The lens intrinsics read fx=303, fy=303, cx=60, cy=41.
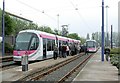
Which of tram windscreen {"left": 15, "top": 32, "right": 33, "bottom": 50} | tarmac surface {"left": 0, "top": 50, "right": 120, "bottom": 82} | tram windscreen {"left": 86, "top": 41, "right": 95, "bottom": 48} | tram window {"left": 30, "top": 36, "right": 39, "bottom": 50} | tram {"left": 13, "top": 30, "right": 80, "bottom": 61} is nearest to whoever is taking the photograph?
tarmac surface {"left": 0, "top": 50, "right": 120, "bottom": 82}

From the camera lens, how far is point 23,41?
91.7 ft

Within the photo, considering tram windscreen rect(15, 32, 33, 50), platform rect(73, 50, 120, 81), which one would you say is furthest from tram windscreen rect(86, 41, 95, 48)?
platform rect(73, 50, 120, 81)

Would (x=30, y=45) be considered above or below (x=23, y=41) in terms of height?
below

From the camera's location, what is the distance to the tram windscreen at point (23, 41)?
27672 millimetres

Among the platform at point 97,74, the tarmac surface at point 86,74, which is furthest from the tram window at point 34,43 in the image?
the platform at point 97,74

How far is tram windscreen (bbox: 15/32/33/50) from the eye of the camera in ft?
90.8

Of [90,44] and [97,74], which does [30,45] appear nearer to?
[97,74]

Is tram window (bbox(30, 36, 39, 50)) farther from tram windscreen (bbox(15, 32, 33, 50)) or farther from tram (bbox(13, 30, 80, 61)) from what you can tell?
tram windscreen (bbox(15, 32, 33, 50))

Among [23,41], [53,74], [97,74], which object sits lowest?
[53,74]

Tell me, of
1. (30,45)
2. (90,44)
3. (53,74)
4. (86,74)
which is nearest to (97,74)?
(86,74)

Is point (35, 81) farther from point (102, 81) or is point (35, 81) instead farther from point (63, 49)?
point (63, 49)

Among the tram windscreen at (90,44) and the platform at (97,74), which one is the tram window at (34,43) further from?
the tram windscreen at (90,44)

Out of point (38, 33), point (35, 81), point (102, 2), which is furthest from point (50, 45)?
point (35, 81)

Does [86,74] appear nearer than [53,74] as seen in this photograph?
Yes
